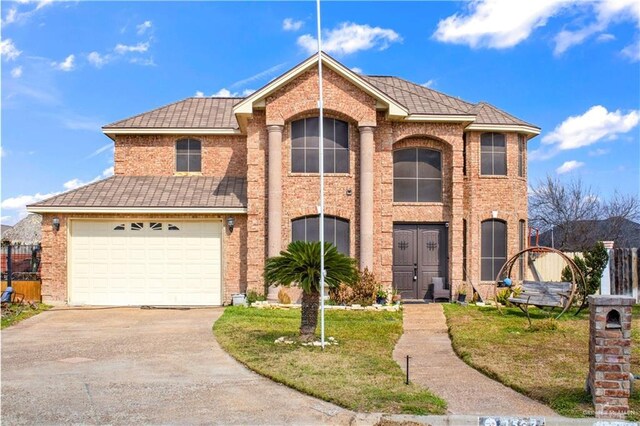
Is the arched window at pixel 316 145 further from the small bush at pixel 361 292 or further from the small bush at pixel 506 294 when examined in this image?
the small bush at pixel 506 294

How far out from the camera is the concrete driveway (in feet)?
24.0

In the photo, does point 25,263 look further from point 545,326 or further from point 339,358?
point 545,326

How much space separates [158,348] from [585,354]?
7908mm

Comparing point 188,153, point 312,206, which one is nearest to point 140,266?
point 188,153

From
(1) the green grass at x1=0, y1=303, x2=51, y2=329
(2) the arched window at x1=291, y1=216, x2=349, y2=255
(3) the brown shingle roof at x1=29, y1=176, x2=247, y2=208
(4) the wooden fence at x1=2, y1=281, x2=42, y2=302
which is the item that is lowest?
(1) the green grass at x1=0, y1=303, x2=51, y2=329

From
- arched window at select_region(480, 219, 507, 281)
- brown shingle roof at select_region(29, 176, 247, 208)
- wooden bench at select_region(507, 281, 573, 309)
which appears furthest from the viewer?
arched window at select_region(480, 219, 507, 281)

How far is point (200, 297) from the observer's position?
18.9 meters

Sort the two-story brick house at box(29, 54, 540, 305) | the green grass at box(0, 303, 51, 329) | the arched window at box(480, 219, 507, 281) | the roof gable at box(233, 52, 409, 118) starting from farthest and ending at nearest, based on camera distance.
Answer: the arched window at box(480, 219, 507, 281)
the two-story brick house at box(29, 54, 540, 305)
the roof gable at box(233, 52, 409, 118)
the green grass at box(0, 303, 51, 329)

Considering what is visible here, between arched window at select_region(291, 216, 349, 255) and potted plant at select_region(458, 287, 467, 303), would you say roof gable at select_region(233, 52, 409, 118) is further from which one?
potted plant at select_region(458, 287, 467, 303)

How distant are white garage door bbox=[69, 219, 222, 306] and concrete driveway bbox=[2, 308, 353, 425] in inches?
180

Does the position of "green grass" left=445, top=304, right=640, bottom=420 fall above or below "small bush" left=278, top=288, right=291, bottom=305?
below

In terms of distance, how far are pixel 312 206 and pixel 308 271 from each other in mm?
6933

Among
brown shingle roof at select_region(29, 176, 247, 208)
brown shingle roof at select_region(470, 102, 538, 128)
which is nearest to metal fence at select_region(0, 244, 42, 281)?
brown shingle roof at select_region(29, 176, 247, 208)

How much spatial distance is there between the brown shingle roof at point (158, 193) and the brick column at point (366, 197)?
145 inches
